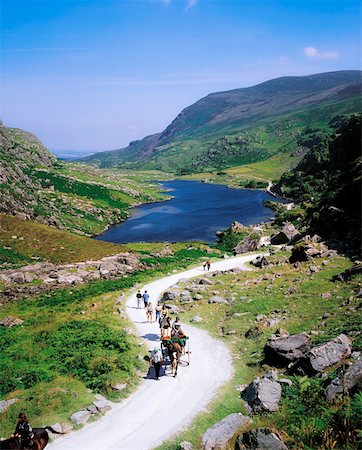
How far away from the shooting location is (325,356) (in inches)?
835

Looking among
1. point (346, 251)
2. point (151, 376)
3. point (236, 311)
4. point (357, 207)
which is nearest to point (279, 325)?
point (236, 311)

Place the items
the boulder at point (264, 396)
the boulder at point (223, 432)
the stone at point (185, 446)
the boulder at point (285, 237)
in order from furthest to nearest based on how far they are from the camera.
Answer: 1. the boulder at point (285, 237)
2. the boulder at point (264, 396)
3. the stone at point (185, 446)
4. the boulder at point (223, 432)

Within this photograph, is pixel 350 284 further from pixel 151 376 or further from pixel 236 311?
pixel 151 376

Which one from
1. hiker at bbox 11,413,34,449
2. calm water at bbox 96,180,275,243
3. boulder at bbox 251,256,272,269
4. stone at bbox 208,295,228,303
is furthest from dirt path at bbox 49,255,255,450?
calm water at bbox 96,180,275,243

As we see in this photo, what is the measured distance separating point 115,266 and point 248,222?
83.6m

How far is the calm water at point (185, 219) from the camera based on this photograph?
123 meters

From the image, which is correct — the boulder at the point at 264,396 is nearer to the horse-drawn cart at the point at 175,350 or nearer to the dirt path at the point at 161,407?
the dirt path at the point at 161,407

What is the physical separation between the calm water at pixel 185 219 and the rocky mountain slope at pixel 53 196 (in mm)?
8007

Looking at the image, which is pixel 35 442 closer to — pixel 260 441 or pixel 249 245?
pixel 260 441

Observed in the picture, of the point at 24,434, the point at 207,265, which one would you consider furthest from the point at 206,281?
the point at 24,434

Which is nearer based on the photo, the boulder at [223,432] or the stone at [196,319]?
the boulder at [223,432]

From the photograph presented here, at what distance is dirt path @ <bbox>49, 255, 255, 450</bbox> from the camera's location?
17266 millimetres

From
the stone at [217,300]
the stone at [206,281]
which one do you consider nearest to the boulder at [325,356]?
the stone at [217,300]

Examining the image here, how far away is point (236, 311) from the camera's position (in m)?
35.9
